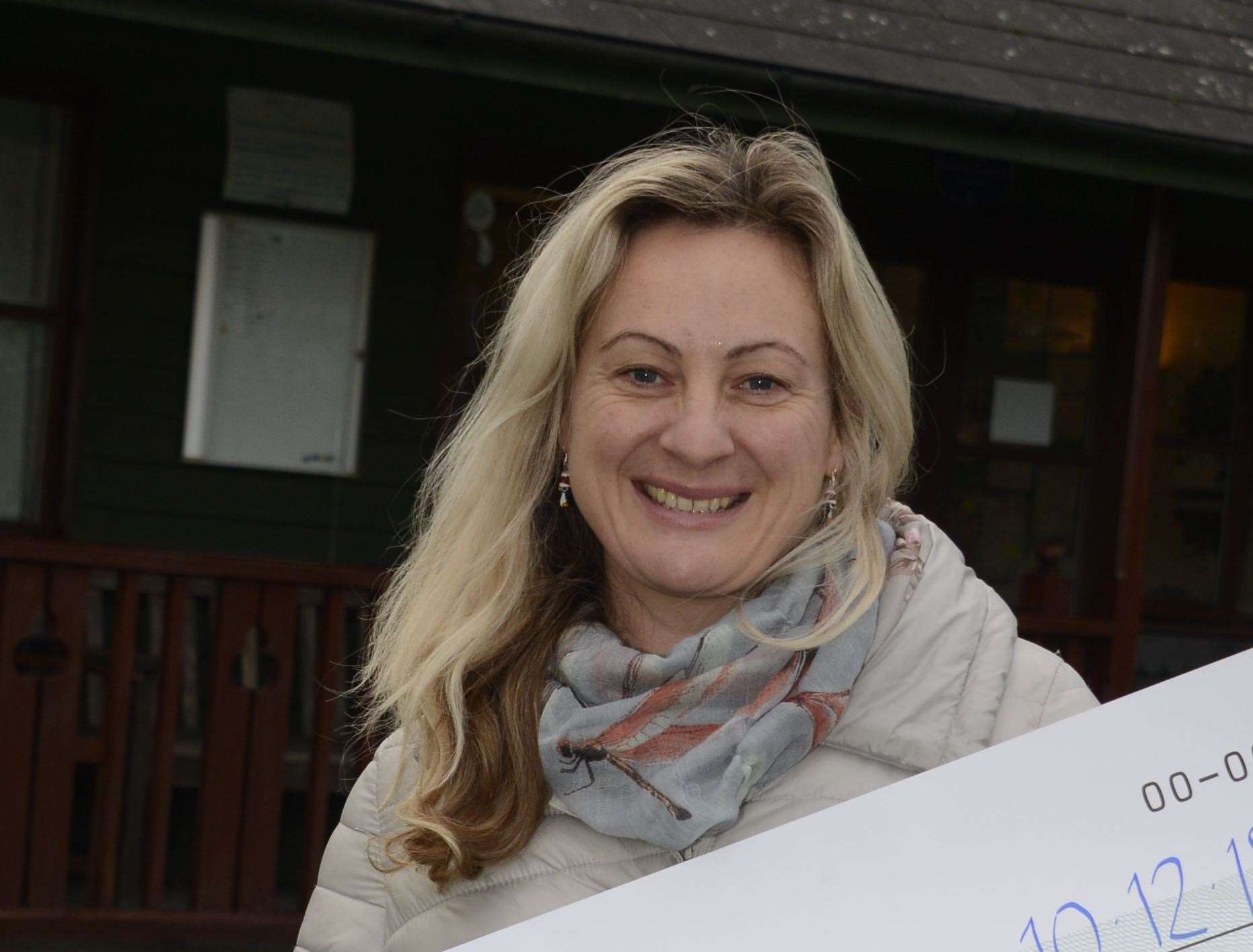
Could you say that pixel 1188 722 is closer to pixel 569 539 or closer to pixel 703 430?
pixel 703 430

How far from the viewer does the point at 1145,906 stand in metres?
1.44

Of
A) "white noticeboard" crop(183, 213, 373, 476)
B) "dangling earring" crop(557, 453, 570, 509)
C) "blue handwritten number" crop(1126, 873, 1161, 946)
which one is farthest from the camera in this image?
"white noticeboard" crop(183, 213, 373, 476)

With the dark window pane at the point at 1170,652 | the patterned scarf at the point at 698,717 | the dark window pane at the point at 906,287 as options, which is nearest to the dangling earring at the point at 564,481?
the patterned scarf at the point at 698,717

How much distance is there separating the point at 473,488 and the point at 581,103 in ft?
15.5

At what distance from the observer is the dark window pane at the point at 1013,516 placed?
729 cm

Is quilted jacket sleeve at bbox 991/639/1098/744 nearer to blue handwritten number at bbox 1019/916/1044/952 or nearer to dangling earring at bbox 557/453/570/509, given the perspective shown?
blue handwritten number at bbox 1019/916/1044/952

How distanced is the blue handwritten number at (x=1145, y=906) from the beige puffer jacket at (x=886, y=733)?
0.21m

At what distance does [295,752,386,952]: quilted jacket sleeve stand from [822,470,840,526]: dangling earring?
0.64 meters

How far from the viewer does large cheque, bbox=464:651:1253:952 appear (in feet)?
4.72

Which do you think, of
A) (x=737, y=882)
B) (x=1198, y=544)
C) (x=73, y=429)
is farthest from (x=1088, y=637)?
(x=737, y=882)

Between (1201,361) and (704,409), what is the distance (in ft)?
21.8

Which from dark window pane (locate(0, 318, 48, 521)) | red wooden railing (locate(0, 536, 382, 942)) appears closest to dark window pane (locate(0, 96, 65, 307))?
dark window pane (locate(0, 318, 48, 521))

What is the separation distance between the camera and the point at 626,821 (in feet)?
5.38

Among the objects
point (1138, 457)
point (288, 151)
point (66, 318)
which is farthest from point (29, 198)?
point (1138, 457)
